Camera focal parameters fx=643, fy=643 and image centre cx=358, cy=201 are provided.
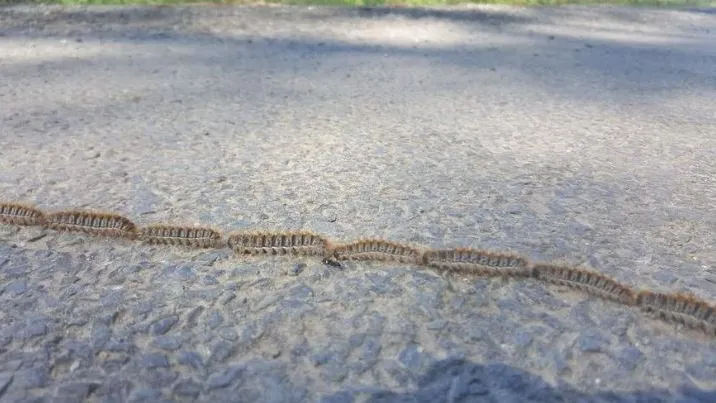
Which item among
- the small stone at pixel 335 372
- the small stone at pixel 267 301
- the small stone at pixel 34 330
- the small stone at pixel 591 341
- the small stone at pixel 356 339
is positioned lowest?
the small stone at pixel 267 301

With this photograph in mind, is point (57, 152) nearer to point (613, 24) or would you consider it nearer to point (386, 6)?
→ point (386, 6)

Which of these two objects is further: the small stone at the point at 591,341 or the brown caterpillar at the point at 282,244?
the brown caterpillar at the point at 282,244

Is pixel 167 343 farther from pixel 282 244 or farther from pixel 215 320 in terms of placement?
pixel 282 244

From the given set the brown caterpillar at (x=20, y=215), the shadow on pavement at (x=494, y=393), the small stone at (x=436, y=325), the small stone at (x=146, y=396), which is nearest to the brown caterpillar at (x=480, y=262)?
the small stone at (x=436, y=325)

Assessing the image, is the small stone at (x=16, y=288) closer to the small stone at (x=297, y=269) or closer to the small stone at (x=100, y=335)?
the small stone at (x=100, y=335)

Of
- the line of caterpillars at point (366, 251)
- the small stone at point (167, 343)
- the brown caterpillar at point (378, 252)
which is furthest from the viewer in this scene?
the brown caterpillar at point (378, 252)

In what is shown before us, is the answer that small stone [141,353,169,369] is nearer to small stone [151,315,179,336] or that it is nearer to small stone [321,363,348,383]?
small stone [151,315,179,336]

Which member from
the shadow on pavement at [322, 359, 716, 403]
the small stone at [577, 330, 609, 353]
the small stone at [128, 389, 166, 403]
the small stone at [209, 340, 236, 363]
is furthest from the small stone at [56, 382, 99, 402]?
the small stone at [577, 330, 609, 353]
